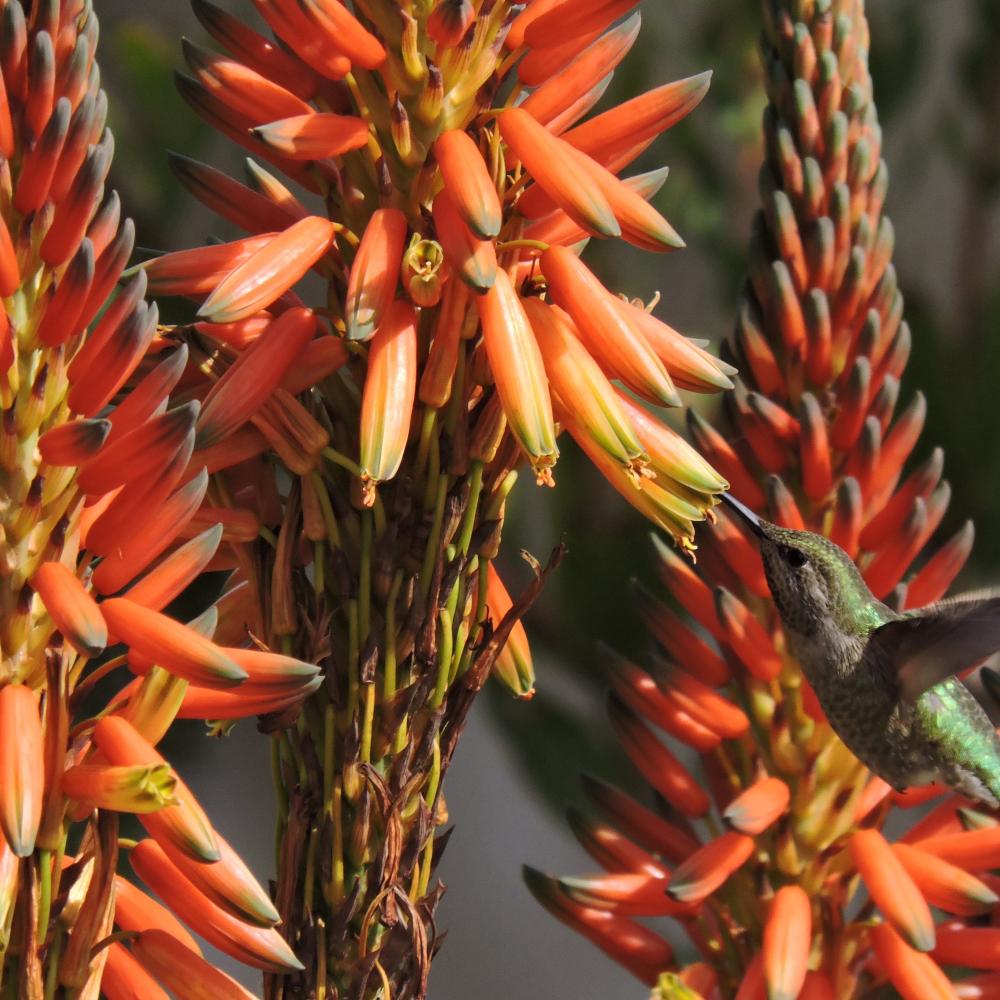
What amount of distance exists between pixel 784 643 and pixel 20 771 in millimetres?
624

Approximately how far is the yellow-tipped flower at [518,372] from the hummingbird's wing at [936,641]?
42 cm

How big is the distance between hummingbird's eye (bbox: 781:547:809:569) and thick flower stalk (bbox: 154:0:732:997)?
11.8 inches

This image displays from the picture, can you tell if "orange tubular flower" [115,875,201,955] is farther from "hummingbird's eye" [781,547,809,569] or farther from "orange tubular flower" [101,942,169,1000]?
"hummingbird's eye" [781,547,809,569]

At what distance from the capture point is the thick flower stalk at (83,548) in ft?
1.80

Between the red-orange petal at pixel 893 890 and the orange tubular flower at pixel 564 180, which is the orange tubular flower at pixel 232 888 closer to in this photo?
the orange tubular flower at pixel 564 180

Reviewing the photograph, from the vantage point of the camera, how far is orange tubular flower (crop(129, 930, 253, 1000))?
1.94ft

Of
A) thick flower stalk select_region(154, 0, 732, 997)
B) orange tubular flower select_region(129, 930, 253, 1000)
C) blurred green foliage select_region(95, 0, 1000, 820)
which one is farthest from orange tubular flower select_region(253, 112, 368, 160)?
blurred green foliage select_region(95, 0, 1000, 820)

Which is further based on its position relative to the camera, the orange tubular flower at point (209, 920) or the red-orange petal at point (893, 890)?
the red-orange petal at point (893, 890)

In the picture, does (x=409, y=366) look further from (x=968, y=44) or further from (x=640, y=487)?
(x=968, y=44)

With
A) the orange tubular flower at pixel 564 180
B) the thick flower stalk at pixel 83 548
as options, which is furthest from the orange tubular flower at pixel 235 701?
the orange tubular flower at pixel 564 180

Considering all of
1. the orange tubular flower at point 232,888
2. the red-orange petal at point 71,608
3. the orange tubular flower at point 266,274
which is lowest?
the orange tubular flower at point 232,888

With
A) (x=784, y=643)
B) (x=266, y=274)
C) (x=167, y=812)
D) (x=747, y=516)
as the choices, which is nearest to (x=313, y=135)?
(x=266, y=274)

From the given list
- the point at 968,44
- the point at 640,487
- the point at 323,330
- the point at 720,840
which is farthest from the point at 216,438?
the point at 968,44

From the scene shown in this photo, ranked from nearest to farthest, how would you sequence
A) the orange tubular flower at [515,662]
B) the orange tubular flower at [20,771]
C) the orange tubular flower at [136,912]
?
the orange tubular flower at [20,771], the orange tubular flower at [136,912], the orange tubular flower at [515,662]
